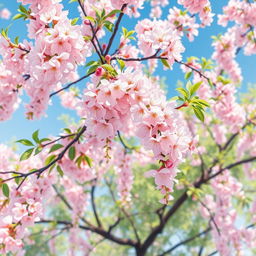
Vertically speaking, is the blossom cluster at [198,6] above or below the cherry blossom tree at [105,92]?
above

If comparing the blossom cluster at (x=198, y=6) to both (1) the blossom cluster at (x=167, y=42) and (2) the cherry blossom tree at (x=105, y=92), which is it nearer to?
(2) the cherry blossom tree at (x=105, y=92)

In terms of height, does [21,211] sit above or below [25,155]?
below

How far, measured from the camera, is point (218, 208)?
7023mm

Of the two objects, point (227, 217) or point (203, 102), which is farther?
point (227, 217)

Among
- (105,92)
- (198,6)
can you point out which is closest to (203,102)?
(105,92)

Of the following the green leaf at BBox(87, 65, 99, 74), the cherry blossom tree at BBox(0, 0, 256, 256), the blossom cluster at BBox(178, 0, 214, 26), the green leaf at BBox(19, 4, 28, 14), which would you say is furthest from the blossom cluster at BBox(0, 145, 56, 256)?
the blossom cluster at BBox(178, 0, 214, 26)

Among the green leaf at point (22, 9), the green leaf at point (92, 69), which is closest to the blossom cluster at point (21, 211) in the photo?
the green leaf at point (92, 69)

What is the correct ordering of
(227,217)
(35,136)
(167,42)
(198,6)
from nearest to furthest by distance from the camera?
(167,42) < (35,136) < (198,6) < (227,217)

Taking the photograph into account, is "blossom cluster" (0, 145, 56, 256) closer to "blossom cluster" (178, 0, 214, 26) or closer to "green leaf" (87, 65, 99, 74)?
"green leaf" (87, 65, 99, 74)

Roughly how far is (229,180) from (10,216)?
5525mm

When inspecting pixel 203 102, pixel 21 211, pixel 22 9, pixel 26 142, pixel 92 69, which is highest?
pixel 22 9

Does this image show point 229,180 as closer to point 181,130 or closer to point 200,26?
point 200,26

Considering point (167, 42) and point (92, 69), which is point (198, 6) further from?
point (92, 69)

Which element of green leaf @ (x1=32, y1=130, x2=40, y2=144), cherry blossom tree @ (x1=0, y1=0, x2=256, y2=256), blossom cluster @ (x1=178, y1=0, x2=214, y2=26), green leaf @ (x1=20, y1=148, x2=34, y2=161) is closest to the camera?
cherry blossom tree @ (x1=0, y1=0, x2=256, y2=256)
